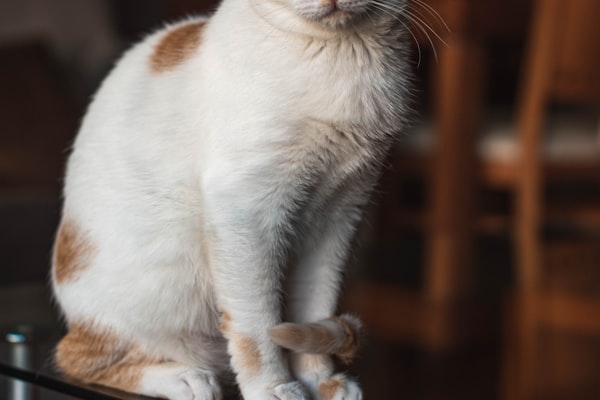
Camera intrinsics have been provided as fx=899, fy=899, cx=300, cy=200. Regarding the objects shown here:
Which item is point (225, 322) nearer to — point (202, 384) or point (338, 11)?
point (202, 384)

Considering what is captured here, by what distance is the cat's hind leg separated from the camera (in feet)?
2.39

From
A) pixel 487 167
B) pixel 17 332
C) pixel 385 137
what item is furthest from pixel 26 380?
pixel 487 167

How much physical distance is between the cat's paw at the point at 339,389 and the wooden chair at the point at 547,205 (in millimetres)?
1078

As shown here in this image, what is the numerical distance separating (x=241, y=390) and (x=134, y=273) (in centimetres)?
13

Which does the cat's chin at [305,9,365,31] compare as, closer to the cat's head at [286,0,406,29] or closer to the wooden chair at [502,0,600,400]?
the cat's head at [286,0,406,29]

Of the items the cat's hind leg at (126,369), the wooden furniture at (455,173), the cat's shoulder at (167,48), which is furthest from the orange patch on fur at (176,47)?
the wooden furniture at (455,173)

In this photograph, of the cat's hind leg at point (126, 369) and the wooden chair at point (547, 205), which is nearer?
the cat's hind leg at point (126, 369)

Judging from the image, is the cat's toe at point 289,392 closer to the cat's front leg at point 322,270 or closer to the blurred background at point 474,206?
the cat's front leg at point 322,270

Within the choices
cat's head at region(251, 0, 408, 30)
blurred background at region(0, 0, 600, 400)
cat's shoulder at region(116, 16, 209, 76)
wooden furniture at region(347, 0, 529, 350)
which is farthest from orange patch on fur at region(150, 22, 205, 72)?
wooden furniture at region(347, 0, 529, 350)

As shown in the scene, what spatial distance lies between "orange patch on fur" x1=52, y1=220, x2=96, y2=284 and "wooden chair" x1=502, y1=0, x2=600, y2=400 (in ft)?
3.75

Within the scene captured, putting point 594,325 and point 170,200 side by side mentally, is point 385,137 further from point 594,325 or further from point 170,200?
point 594,325

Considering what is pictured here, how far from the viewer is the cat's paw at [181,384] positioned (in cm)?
72

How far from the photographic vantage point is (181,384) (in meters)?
0.73

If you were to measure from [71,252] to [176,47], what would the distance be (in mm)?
200
